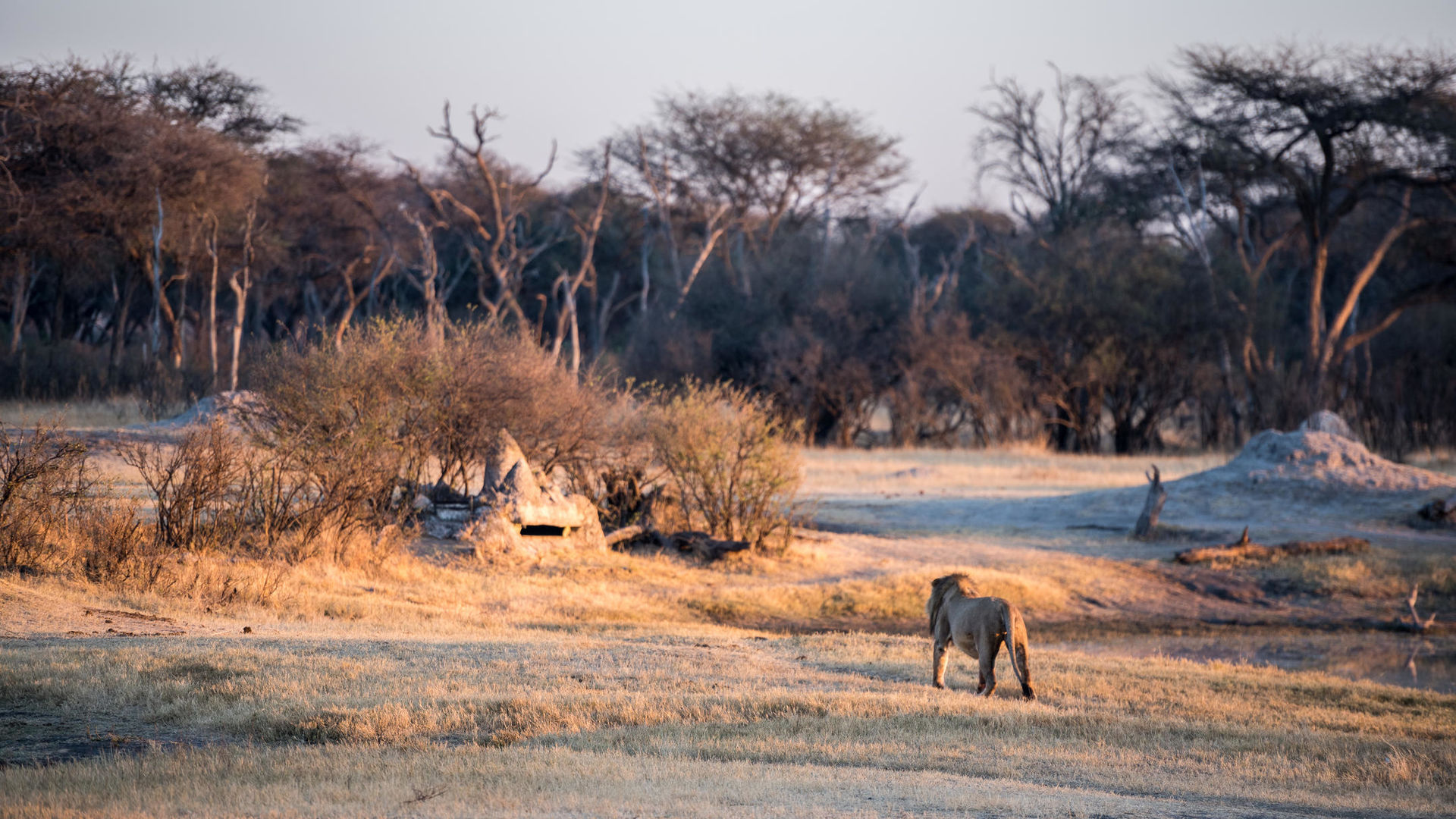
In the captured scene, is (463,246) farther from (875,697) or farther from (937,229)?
(875,697)

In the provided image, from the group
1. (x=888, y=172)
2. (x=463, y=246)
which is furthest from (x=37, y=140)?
(x=888, y=172)

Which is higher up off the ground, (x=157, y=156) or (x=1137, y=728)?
(x=157, y=156)

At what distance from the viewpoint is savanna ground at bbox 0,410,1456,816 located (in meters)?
5.34

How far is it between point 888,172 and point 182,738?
126ft


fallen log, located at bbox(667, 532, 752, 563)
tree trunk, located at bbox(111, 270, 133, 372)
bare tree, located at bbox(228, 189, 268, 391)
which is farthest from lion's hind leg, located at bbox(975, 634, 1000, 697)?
tree trunk, located at bbox(111, 270, 133, 372)

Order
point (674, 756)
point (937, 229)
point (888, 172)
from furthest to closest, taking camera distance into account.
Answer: point (937, 229)
point (888, 172)
point (674, 756)

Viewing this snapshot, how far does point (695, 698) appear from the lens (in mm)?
7516

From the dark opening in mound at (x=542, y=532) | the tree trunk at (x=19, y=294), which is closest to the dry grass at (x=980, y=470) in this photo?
the dark opening in mound at (x=542, y=532)

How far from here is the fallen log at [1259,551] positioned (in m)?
16.8

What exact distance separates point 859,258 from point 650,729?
29.9m

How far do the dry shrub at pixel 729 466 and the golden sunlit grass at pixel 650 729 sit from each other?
6.30 metres

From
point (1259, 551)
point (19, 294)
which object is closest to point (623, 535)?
point (1259, 551)

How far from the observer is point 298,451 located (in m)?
12.9

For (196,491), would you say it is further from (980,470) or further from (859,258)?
(859,258)
